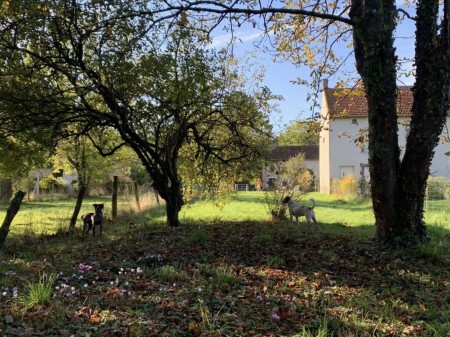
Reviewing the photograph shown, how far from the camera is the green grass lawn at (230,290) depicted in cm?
373

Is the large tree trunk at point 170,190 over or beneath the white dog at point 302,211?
over

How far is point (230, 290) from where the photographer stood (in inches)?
188

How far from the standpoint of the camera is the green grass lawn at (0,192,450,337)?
373 centimetres

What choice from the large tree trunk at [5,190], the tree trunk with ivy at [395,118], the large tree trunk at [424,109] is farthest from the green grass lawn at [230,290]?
the large tree trunk at [5,190]

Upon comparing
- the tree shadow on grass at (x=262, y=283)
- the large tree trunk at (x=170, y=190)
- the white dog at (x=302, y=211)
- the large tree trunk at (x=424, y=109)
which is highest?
the large tree trunk at (x=424, y=109)

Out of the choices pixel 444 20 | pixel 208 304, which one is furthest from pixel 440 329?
pixel 444 20

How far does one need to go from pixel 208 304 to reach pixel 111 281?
1.38m

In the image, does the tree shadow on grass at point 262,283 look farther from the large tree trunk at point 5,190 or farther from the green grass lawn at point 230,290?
the large tree trunk at point 5,190

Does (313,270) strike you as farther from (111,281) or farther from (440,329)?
(111,281)

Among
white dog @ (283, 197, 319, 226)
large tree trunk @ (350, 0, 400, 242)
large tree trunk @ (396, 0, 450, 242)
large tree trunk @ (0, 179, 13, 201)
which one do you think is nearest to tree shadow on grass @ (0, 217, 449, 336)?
large tree trunk @ (396, 0, 450, 242)

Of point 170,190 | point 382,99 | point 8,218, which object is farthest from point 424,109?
point 8,218

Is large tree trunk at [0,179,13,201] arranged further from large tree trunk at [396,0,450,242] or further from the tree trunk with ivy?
large tree trunk at [396,0,450,242]

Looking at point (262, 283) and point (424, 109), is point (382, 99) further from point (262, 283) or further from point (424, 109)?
point (262, 283)

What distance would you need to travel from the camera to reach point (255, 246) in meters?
7.29
